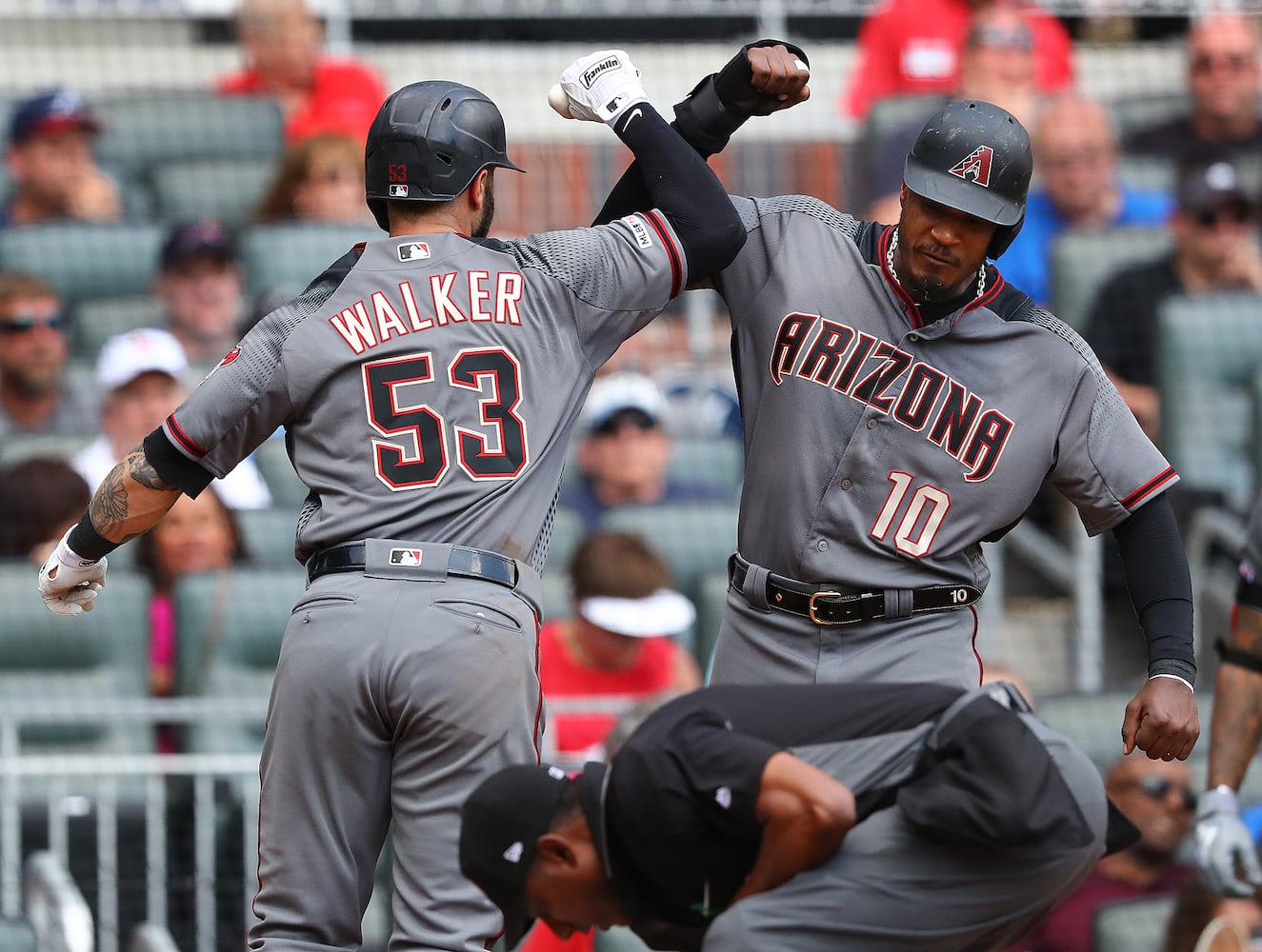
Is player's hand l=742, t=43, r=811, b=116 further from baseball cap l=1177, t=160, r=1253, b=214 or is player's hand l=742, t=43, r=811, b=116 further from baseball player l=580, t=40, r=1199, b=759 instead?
baseball cap l=1177, t=160, r=1253, b=214

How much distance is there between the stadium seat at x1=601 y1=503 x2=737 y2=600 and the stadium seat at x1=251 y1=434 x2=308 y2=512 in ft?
3.69

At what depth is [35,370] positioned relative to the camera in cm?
694

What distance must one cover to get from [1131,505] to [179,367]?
364cm

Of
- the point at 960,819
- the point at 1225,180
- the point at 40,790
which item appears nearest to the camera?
the point at 960,819

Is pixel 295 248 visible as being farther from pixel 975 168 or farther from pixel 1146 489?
pixel 1146 489

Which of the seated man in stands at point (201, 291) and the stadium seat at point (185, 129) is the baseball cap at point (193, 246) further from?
the stadium seat at point (185, 129)

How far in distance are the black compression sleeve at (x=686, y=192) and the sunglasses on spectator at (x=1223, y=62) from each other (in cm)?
471

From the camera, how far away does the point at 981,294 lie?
159 inches

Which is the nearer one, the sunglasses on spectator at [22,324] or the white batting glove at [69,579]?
the white batting glove at [69,579]

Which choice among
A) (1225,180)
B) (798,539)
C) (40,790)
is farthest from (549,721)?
(1225,180)

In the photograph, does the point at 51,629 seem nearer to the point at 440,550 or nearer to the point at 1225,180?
the point at 440,550

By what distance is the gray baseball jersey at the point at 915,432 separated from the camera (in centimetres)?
399

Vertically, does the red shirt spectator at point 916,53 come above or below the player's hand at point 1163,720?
above

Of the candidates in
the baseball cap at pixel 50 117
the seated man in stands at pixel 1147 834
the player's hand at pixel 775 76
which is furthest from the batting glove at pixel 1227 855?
the baseball cap at pixel 50 117
